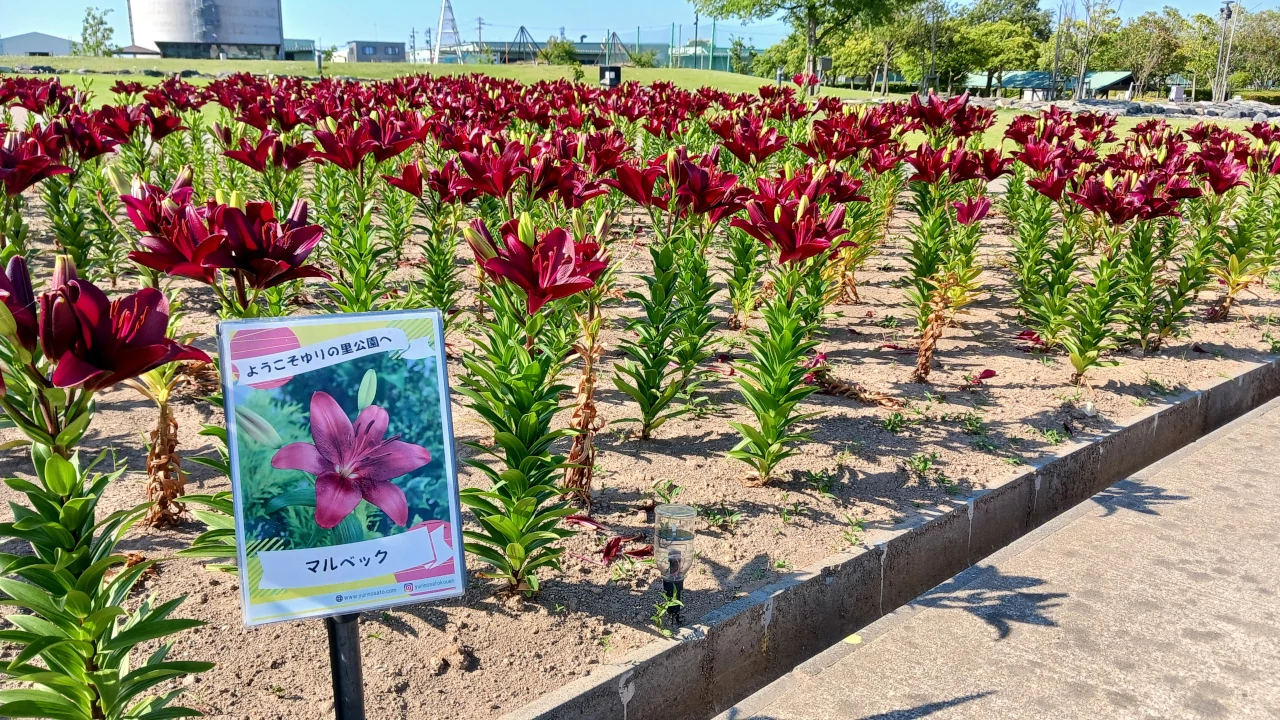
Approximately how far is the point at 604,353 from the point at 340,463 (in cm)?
342

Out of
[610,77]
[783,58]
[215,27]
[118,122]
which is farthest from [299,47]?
[118,122]

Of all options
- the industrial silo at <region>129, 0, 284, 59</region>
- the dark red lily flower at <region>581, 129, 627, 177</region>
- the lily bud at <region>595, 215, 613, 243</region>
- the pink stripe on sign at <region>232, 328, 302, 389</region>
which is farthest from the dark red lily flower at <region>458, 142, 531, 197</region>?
the industrial silo at <region>129, 0, 284, 59</region>

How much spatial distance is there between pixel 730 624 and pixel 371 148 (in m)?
3.33

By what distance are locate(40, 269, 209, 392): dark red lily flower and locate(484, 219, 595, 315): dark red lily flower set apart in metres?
0.98

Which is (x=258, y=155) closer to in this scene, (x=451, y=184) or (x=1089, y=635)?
(x=451, y=184)

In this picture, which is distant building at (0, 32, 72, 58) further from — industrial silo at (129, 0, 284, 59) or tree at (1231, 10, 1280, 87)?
tree at (1231, 10, 1280, 87)

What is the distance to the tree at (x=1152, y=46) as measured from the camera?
59.8 metres

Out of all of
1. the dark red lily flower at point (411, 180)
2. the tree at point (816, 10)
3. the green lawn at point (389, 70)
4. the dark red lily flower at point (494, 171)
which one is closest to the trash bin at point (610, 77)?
the green lawn at point (389, 70)

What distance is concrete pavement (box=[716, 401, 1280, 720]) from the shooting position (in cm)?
277

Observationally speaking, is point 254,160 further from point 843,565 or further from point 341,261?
point 843,565

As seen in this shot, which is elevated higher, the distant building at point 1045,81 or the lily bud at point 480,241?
the distant building at point 1045,81

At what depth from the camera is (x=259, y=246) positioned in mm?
2500

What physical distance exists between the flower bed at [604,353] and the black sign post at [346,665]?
247 millimetres

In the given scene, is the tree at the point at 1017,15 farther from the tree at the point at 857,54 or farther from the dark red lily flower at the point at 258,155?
the dark red lily flower at the point at 258,155
